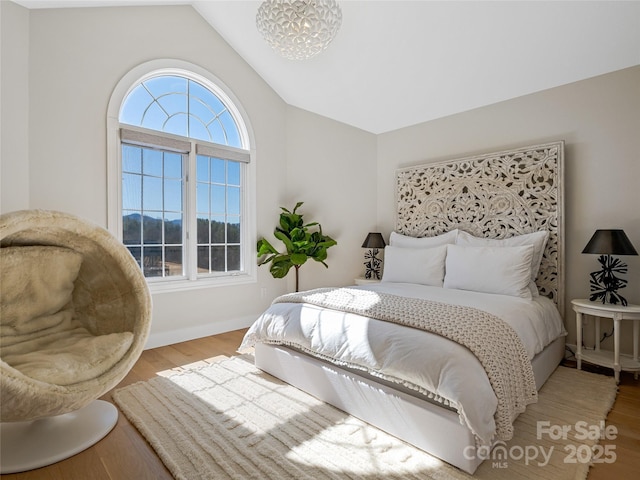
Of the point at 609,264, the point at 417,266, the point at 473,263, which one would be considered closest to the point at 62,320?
the point at 417,266

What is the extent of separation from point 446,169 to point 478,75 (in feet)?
3.25

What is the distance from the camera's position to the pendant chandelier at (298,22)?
232 centimetres

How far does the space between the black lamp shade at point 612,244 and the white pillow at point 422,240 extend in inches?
48.4

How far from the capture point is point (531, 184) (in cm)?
326

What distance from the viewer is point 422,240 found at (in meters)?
3.86

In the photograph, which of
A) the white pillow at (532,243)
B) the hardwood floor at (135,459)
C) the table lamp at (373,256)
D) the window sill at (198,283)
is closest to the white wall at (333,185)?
the table lamp at (373,256)

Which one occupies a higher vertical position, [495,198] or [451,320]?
[495,198]

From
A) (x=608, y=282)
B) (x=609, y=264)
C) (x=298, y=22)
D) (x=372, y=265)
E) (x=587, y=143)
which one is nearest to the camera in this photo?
(x=298, y=22)

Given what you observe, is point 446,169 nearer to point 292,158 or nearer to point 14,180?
point 292,158

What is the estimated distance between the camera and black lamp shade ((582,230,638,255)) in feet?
8.13

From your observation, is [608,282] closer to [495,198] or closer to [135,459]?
[495,198]

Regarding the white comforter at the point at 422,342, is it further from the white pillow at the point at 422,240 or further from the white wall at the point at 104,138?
the white wall at the point at 104,138

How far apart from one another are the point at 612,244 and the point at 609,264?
16.9 inches

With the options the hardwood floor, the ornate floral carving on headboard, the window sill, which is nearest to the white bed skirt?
the hardwood floor
